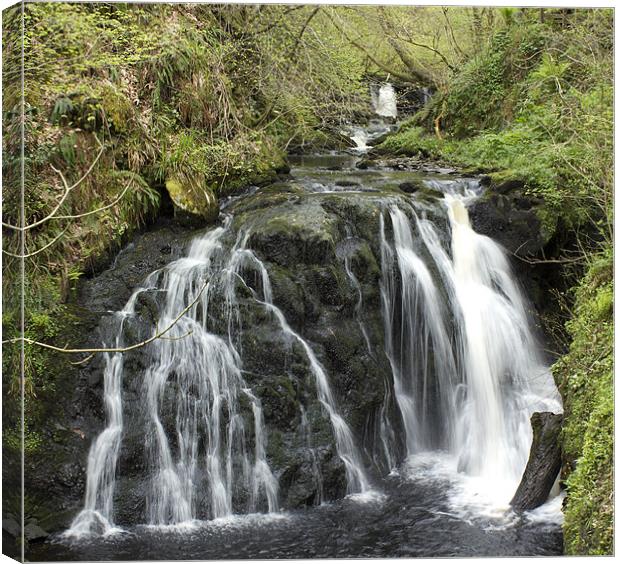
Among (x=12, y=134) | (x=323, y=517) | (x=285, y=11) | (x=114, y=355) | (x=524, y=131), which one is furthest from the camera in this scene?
(x=524, y=131)

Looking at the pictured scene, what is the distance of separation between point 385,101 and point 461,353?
5.42 metres

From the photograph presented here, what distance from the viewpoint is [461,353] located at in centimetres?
618

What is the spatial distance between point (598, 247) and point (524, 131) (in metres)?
2.74

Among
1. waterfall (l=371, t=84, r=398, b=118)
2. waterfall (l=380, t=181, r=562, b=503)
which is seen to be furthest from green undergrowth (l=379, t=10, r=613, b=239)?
waterfall (l=380, t=181, r=562, b=503)

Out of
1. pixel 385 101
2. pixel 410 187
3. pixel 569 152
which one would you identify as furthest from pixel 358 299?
pixel 385 101

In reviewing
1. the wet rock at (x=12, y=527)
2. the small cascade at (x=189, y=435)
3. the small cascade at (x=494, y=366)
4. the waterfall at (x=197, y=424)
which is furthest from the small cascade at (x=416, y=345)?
the wet rock at (x=12, y=527)

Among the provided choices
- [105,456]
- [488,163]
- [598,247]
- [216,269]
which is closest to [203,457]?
[105,456]

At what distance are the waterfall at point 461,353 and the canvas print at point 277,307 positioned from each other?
0.02 m

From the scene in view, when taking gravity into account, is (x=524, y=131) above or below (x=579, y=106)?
above

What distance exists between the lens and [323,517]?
4809 mm

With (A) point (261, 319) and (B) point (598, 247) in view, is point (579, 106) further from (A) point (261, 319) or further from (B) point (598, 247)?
(A) point (261, 319)

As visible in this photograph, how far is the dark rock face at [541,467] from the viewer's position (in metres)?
4.76

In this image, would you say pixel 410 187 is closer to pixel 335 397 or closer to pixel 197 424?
pixel 335 397

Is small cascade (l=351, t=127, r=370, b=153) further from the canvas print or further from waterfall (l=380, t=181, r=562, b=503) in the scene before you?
waterfall (l=380, t=181, r=562, b=503)
